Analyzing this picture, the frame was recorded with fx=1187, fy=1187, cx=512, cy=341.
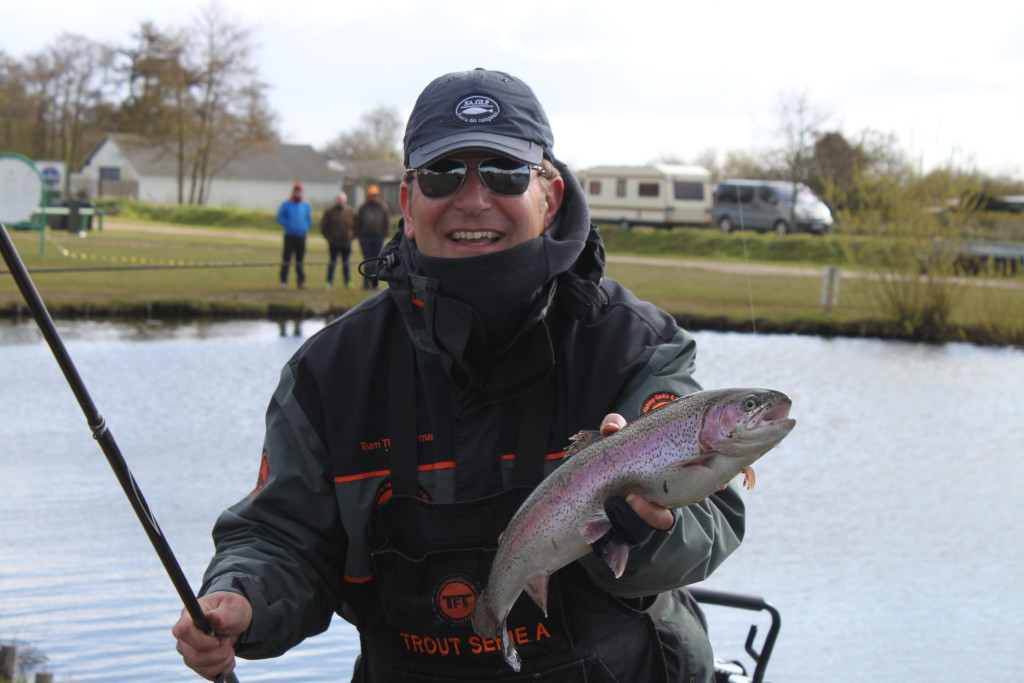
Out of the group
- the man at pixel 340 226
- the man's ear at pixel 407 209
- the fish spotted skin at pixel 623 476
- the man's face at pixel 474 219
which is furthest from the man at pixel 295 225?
the fish spotted skin at pixel 623 476

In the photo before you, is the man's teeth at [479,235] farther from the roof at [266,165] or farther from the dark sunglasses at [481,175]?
the roof at [266,165]

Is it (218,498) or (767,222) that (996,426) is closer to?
(218,498)

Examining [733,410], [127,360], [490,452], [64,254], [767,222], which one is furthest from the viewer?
[767,222]

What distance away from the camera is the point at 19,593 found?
21.2ft

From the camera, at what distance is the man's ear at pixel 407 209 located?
9.86ft

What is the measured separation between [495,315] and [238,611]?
0.89 metres

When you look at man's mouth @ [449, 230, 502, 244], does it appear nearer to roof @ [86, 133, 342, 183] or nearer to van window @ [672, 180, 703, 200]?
van window @ [672, 180, 703, 200]

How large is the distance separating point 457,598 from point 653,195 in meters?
50.7

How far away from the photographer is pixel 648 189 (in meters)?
52.9

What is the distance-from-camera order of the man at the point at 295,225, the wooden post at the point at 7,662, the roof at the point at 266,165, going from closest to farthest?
the wooden post at the point at 7,662
the man at the point at 295,225
the roof at the point at 266,165

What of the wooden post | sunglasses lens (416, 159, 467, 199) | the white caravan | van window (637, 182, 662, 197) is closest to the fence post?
the wooden post

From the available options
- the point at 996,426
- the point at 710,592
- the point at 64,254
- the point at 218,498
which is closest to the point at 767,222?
the point at 64,254

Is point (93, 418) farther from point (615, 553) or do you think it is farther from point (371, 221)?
point (371, 221)

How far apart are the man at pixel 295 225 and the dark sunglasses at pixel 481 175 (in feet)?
62.8
